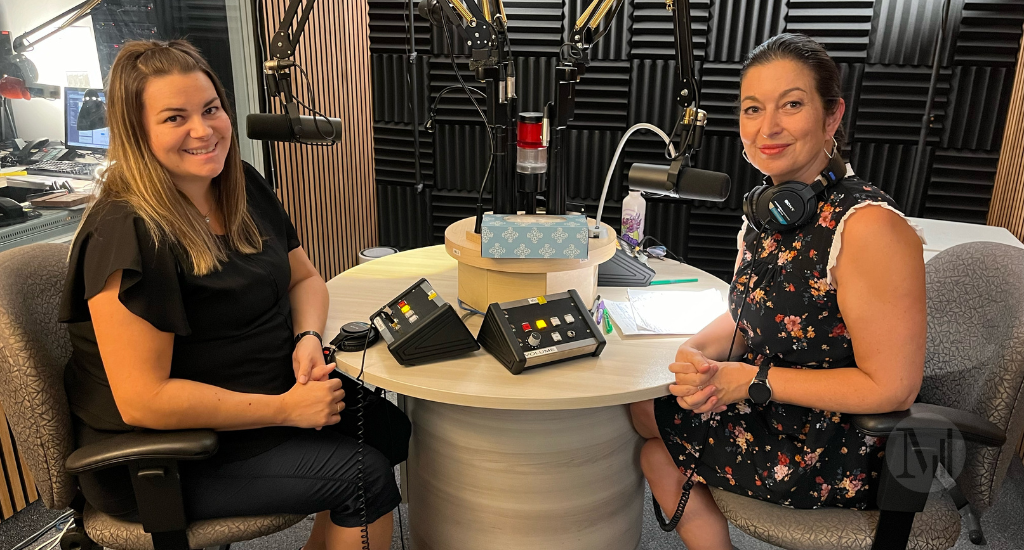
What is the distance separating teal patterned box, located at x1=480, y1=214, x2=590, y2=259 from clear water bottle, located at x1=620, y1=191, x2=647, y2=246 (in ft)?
2.95

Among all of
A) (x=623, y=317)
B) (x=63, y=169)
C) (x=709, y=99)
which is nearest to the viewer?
(x=623, y=317)

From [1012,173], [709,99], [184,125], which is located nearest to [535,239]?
[184,125]

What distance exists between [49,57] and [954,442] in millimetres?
2904

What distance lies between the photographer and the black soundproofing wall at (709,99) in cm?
351

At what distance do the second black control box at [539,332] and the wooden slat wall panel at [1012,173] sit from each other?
243cm

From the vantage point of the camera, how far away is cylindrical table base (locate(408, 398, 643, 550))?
1708mm

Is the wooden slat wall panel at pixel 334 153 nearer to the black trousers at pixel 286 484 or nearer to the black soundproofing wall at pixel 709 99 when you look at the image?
the black soundproofing wall at pixel 709 99

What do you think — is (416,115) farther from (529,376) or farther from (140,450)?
(140,450)

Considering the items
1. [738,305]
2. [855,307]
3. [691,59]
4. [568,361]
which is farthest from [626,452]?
[691,59]

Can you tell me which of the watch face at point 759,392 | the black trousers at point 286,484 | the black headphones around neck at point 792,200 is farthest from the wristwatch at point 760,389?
the black trousers at point 286,484

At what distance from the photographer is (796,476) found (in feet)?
4.91

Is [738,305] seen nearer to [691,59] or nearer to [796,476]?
[796,476]

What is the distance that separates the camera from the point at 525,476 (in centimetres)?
173

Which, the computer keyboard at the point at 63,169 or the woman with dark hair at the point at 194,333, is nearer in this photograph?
the woman with dark hair at the point at 194,333
